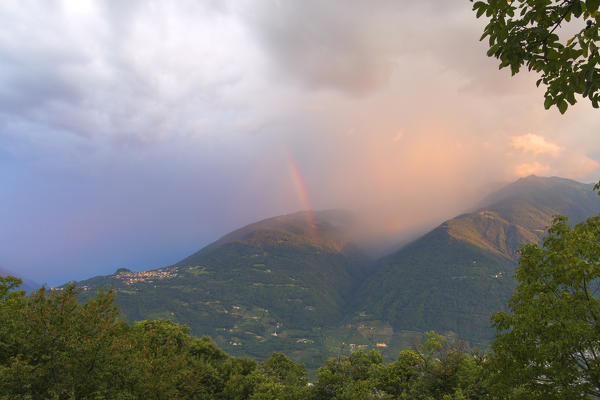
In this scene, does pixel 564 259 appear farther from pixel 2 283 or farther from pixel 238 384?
pixel 2 283

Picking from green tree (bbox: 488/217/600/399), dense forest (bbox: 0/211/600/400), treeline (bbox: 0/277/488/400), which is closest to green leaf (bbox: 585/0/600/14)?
green tree (bbox: 488/217/600/399)

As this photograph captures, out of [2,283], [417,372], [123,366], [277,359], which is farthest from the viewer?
[277,359]

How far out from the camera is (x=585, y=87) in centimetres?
593

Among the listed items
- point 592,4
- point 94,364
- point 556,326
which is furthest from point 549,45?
point 94,364

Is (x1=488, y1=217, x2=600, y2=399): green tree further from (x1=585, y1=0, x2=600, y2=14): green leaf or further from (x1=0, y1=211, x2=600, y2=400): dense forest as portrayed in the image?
(x1=585, y1=0, x2=600, y2=14): green leaf

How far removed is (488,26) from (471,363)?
43.8m

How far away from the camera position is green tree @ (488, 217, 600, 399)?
42.6ft

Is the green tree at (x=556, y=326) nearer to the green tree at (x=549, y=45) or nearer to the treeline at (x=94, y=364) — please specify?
the treeline at (x=94, y=364)

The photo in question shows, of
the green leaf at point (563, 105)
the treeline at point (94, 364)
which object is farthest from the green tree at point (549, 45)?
the treeline at point (94, 364)

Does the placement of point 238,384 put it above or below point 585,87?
below

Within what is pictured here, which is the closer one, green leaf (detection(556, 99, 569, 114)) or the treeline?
green leaf (detection(556, 99, 569, 114))

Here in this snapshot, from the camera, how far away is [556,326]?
13438 mm

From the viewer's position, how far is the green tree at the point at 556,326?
13.0 m

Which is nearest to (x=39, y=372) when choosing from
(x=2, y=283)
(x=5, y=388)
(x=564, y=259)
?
(x=5, y=388)
